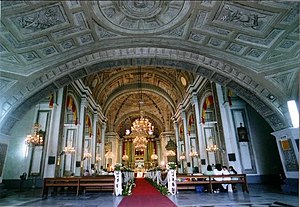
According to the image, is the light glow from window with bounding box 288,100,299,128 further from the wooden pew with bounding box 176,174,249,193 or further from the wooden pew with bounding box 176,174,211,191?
the wooden pew with bounding box 176,174,211,191

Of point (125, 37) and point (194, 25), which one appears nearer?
point (194, 25)

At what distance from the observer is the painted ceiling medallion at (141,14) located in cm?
497

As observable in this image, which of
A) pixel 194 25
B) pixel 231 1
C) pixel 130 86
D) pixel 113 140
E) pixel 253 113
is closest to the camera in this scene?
pixel 231 1

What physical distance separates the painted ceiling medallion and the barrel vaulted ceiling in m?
0.02

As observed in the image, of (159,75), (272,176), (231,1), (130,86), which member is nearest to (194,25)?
(231,1)

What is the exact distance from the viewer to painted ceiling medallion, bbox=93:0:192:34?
497 centimetres

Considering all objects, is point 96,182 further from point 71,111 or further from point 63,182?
point 71,111

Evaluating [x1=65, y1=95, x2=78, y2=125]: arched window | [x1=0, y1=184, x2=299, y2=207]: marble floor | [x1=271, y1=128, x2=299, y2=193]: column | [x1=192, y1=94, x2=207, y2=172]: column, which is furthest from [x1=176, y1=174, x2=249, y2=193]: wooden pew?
[x1=65, y1=95, x2=78, y2=125]: arched window

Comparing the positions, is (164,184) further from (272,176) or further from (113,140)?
(113,140)

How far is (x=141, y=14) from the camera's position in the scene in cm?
530

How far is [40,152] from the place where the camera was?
385 inches

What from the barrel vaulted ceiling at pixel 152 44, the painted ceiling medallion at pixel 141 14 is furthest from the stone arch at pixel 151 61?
the painted ceiling medallion at pixel 141 14

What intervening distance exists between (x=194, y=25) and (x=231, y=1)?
1.24m

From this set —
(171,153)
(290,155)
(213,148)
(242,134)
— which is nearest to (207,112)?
(213,148)
